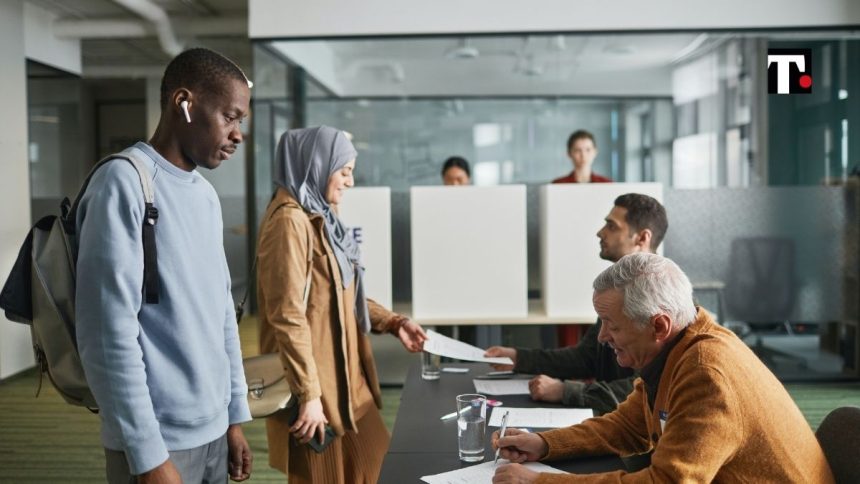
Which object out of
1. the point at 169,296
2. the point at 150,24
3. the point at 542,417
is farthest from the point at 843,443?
the point at 150,24

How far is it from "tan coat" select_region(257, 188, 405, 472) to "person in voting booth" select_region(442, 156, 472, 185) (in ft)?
8.99

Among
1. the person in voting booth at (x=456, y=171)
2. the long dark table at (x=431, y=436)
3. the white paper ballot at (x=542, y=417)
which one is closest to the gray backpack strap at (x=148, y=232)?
the long dark table at (x=431, y=436)

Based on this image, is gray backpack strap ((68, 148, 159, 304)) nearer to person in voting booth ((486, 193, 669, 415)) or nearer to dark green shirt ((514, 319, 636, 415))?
person in voting booth ((486, 193, 669, 415))

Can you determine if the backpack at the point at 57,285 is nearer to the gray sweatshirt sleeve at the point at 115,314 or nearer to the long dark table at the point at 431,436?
the gray sweatshirt sleeve at the point at 115,314

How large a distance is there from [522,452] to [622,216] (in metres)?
1.20

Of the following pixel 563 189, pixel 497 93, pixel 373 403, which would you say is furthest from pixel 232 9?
pixel 373 403

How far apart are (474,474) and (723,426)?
0.56 metres

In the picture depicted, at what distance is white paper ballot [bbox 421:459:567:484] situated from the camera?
69.4 inches

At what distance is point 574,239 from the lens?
466 cm

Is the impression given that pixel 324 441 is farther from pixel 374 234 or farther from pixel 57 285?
pixel 374 234

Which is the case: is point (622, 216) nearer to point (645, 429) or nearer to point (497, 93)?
point (645, 429)

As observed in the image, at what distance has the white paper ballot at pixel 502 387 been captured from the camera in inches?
104

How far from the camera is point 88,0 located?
723cm

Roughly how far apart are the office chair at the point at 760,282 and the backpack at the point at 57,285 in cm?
484
